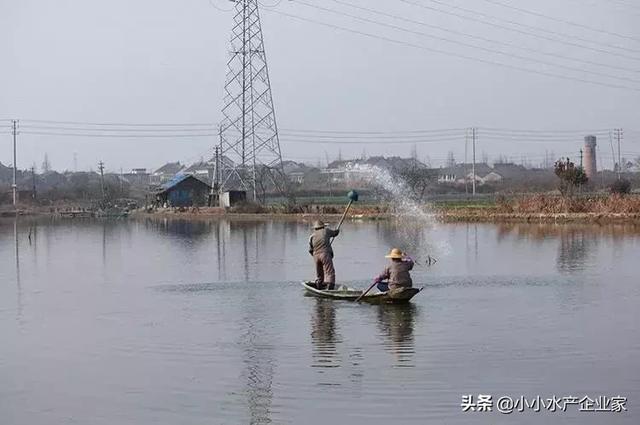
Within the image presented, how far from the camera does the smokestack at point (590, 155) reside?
388 feet

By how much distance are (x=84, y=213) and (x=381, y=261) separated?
61.9 meters

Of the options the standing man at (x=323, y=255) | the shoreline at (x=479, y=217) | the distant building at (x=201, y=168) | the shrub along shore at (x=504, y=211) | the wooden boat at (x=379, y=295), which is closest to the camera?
the wooden boat at (x=379, y=295)

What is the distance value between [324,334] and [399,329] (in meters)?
1.20

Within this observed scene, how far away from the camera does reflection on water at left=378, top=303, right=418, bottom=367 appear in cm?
1179

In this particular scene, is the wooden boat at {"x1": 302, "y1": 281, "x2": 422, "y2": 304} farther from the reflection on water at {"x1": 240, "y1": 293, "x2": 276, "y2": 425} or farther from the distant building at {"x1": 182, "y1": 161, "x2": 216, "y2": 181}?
the distant building at {"x1": 182, "y1": 161, "x2": 216, "y2": 181}

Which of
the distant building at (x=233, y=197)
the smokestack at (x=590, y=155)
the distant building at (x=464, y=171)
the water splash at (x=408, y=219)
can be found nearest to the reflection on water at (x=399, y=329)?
the water splash at (x=408, y=219)

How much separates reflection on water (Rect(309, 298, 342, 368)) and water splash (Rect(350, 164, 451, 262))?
1005 cm

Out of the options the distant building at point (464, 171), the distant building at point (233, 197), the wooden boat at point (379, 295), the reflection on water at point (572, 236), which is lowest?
the wooden boat at point (379, 295)

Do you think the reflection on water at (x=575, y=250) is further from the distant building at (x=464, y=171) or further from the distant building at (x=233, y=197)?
the distant building at (x=464, y=171)

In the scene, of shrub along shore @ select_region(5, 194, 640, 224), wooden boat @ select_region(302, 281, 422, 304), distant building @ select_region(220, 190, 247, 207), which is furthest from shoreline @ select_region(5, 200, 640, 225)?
wooden boat @ select_region(302, 281, 422, 304)

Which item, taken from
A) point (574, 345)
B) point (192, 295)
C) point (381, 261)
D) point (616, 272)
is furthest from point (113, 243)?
point (574, 345)

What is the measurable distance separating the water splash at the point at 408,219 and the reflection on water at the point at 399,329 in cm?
1025

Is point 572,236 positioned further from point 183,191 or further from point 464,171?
point 464,171

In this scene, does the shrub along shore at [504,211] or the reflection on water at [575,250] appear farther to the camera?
the shrub along shore at [504,211]
